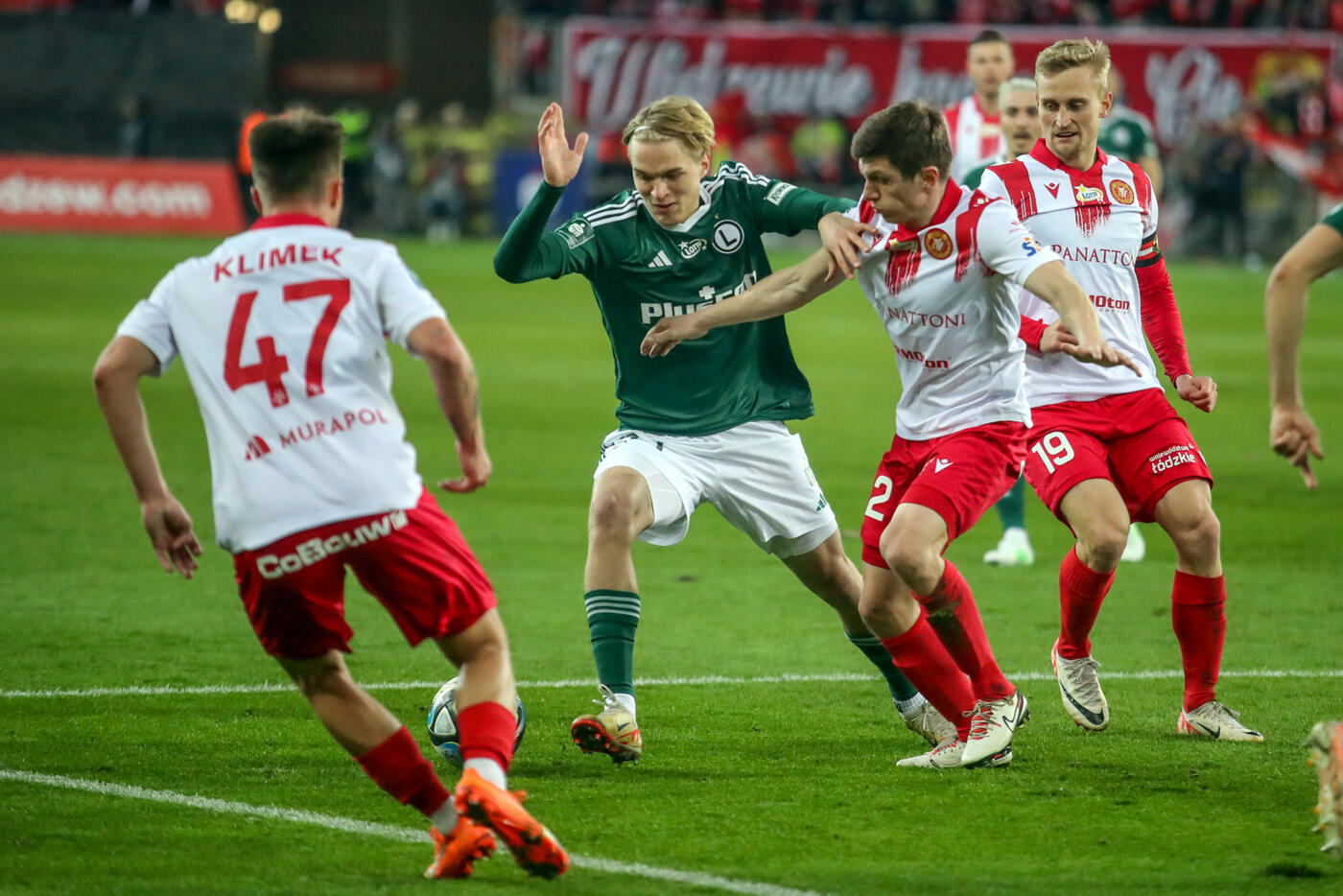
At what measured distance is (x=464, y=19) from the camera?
36.3 meters

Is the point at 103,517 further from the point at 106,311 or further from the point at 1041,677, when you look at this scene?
the point at 106,311

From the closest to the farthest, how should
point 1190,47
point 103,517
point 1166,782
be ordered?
point 1166,782 < point 103,517 < point 1190,47

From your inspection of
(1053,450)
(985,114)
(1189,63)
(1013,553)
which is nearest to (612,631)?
(1053,450)

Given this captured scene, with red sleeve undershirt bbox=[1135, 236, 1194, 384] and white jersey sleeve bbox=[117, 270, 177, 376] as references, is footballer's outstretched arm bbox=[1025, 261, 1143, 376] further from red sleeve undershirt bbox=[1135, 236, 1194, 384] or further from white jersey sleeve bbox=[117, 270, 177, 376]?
white jersey sleeve bbox=[117, 270, 177, 376]

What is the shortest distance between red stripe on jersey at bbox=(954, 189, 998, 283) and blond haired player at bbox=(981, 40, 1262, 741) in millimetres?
475

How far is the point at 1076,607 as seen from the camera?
5914 mm

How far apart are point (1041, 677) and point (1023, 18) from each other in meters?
32.6

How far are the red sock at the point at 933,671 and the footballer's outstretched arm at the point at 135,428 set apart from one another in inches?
86.3

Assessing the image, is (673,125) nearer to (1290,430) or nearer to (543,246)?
(543,246)

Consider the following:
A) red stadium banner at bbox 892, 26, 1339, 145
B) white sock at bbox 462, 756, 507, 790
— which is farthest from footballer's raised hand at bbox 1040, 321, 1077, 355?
red stadium banner at bbox 892, 26, 1339, 145

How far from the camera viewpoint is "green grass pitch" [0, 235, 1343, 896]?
438cm

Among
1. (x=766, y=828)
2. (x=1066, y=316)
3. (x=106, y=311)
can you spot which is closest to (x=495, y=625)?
(x=766, y=828)

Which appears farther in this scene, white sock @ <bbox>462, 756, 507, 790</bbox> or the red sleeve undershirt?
the red sleeve undershirt

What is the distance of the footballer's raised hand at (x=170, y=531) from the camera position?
13.7 ft
